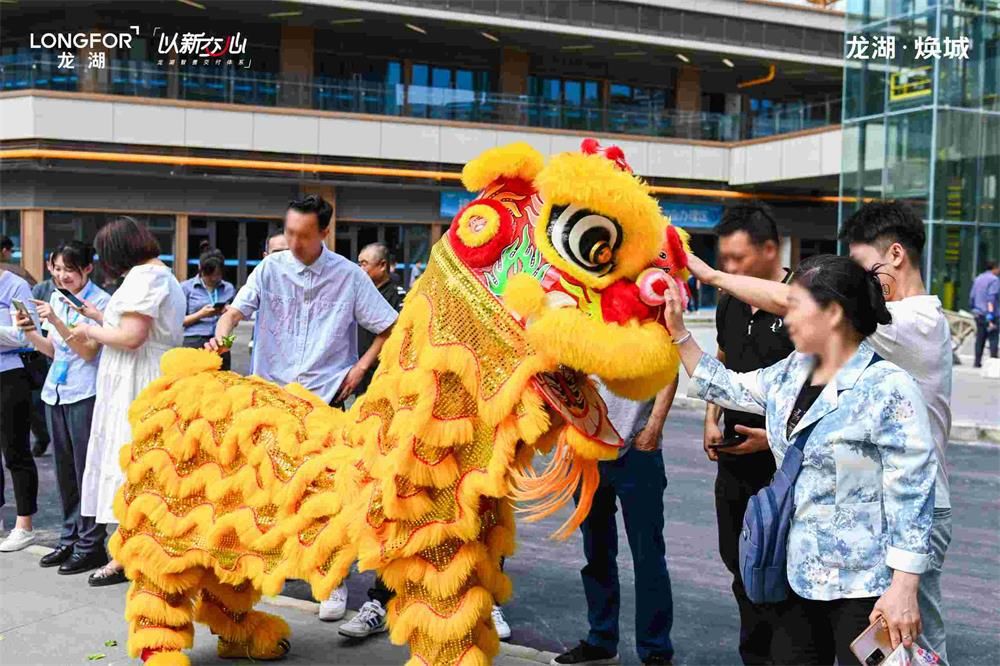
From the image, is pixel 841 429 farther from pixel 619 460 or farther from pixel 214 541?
pixel 214 541

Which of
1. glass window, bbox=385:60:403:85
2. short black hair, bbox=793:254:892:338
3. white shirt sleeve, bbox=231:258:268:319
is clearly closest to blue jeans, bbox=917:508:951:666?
short black hair, bbox=793:254:892:338

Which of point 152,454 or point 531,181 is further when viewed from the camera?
point 152,454

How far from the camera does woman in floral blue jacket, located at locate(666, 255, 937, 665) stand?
265 centimetres

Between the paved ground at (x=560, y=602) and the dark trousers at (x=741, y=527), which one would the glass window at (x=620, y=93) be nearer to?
the paved ground at (x=560, y=602)

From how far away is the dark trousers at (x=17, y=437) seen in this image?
20.3 feet

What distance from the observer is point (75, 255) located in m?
5.84

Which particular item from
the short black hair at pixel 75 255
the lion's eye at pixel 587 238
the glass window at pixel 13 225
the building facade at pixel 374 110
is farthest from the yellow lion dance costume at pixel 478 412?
the glass window at pixel 13 225

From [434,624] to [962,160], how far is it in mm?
18506

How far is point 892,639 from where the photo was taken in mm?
2619

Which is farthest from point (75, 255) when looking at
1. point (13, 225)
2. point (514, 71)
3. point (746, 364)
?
point (514, 71)

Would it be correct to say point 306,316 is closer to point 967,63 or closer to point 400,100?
point 967,63

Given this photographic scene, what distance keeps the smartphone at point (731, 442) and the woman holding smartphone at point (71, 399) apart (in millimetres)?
3341

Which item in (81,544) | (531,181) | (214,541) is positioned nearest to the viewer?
(531,181)

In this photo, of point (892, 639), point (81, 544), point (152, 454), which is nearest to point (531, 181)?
point (892, 639)
